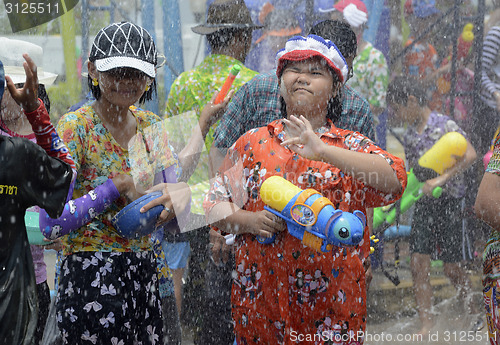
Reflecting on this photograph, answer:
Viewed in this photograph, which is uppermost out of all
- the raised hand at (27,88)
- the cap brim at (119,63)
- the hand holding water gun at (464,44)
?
the raised hand at (27,88)

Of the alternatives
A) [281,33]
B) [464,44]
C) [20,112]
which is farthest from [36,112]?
[464,44]

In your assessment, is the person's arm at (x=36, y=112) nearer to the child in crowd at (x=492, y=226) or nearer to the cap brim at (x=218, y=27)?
the child in crowd at (x=492, y=226)

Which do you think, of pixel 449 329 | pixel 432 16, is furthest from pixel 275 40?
pixel 449 329

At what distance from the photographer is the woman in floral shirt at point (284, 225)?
9.98 ft

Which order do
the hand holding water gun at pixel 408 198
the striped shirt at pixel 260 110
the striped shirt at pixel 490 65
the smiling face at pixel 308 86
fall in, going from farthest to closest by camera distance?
the striped shirt at pixel 490 65, the hand holding water gun at pixel 408 198, the striped shirt at pixel 260 110, the smiling face at pixel 308 86

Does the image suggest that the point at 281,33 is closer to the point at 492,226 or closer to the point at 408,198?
the point at 408,198

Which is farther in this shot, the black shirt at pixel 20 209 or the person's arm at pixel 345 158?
the person's arm at pixel 345 158

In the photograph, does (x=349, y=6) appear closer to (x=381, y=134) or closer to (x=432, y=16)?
(x=381, y=134)

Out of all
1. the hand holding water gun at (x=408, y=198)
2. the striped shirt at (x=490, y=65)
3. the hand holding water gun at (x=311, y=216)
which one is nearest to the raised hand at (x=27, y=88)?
the hand holding water gun at (x=311, y=216)

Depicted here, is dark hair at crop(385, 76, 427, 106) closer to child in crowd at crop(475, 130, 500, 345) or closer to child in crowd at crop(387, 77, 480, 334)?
child in crowd at crop(387, 77, 480, 334)

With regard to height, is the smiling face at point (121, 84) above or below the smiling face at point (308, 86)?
below

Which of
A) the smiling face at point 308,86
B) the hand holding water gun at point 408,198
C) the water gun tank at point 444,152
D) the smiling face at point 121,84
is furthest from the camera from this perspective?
the hand holding water gun at point 408,198

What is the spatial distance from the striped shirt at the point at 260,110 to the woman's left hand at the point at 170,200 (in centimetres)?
59

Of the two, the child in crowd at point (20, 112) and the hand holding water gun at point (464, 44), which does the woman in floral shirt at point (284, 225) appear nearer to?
the child in crowd at point (20, 112)
